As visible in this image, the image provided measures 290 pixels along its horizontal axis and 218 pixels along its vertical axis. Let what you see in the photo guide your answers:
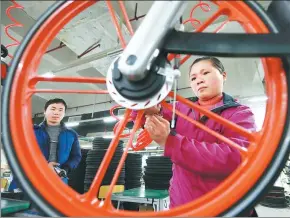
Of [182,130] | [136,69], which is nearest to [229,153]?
[182,130]

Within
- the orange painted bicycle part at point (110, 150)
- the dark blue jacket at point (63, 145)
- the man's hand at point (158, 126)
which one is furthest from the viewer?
the dark blue jacket at point (63, 145)

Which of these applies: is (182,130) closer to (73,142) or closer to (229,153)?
(229,153)

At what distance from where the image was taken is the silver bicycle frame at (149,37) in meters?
0.55

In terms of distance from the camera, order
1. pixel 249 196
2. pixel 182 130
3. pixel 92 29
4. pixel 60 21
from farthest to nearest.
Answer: pixel 92 29 → pixel 182 130 → pixel 60 21 → pixel 249 196

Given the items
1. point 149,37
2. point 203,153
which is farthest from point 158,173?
point 149,37

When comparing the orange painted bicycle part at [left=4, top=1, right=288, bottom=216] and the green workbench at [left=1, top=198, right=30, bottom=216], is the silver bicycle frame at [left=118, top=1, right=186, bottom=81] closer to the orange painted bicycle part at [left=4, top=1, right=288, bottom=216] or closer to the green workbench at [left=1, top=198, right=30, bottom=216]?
the orange painted bicycle part at [left=4, top=1, right=288, bottom=216]

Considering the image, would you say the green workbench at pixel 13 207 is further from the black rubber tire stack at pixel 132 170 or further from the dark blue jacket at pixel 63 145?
the black rubber tire stack at pixel 132 170

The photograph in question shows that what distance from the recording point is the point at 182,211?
54 centimetres

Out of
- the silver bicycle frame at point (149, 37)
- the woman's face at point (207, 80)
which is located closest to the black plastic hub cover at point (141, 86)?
the silver bicycle frame at point (149, 37)

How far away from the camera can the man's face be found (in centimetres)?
187

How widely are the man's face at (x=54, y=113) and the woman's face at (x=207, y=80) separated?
1.31 m

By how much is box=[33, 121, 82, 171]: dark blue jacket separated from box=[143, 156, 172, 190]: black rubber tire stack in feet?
6.27

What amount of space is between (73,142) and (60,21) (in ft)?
5.02

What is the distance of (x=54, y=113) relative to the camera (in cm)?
187
